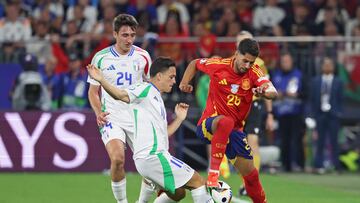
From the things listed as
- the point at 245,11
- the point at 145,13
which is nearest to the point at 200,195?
the point at 145,13

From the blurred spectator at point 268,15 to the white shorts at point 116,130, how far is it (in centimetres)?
1114

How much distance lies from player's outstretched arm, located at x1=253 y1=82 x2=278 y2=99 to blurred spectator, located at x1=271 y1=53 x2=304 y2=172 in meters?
9.53

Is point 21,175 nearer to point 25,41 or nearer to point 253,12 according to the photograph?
point 25,41

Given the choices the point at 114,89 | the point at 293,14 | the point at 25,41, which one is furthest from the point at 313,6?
the point at 114,89

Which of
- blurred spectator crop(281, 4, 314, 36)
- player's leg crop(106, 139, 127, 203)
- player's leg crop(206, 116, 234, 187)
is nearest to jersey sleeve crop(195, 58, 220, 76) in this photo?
player's leg crop(206, 116, 234, 187)

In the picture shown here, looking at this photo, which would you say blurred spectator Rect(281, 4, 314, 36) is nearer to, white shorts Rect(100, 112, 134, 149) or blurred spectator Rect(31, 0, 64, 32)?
blurred spectator Rect(31, 0, 64, 32)

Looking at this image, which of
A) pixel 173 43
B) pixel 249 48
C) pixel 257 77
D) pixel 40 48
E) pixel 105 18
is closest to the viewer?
pixel 249 48

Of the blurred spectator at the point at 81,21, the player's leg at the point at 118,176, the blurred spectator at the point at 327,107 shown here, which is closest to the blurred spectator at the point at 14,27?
the blurred spectator at the point at 81,21

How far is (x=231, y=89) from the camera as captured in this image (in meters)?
12.4

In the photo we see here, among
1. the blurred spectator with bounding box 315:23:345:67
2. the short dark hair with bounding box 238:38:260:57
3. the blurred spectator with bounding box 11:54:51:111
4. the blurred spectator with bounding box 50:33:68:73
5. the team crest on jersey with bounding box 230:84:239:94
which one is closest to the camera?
the short dark hair with bounding box 238:38:260:57

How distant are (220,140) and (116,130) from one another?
5.05ft

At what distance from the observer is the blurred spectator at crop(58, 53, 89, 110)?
70.1ft

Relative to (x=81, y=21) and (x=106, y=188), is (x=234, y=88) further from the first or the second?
(x=81, y=21)

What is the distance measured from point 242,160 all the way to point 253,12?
41.2 ft
